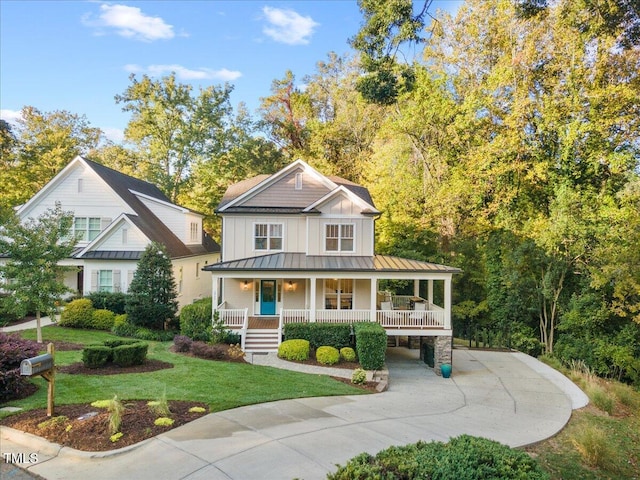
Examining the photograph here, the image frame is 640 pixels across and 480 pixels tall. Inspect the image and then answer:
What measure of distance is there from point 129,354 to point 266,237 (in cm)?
878

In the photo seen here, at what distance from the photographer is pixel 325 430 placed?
779cm

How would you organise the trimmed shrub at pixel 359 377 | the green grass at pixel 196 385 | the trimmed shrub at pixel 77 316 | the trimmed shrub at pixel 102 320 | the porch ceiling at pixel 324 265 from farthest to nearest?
the trimmed shrub at pixel 102 320 → the trimmed shrub at pixel 77 316 → the porch ceiling at pixel 324 265 → the trimmed shrub at pixel 359 377 → the green grass at pixel 196 385

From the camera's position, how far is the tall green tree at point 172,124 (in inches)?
1314

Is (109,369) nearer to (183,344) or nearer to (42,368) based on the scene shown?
(183,344)

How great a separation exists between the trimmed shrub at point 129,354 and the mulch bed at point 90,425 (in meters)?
3.31

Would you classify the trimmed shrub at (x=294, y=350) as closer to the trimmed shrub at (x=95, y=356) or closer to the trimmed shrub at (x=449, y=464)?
the trimmed shrub at (x=95, y=356)

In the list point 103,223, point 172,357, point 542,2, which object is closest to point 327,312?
point 172,357

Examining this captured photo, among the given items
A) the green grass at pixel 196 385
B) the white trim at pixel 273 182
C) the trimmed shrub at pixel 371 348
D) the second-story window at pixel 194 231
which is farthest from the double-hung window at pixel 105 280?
the trimmed shrub at pixel 371 348

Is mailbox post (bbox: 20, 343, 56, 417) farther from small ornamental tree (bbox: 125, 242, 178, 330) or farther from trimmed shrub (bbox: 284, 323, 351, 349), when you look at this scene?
small ornamental tree (bbox: 125, 242, 178, 330)

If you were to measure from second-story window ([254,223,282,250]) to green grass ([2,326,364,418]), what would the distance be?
704cm

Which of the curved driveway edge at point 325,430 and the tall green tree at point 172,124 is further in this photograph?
the tall green tree at point 172,124

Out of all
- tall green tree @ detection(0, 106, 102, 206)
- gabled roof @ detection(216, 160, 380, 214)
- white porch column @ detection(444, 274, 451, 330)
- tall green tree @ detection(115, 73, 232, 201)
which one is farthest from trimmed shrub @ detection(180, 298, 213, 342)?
tall green tree @ detection(0, 106, 102, 206)

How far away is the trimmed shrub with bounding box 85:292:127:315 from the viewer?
18.9m

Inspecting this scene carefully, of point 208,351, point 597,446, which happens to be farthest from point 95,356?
point 597,446
